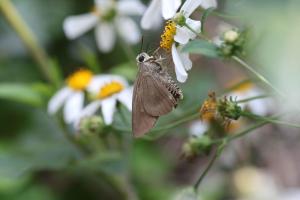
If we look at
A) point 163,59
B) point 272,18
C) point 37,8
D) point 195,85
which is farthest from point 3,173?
point 272,18

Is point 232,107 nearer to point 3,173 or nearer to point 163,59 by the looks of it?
point 163,59

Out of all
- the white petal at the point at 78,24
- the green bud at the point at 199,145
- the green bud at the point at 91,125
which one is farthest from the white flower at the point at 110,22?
the green bud at the point at 199,145

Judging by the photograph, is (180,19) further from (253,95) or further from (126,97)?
(253,95)

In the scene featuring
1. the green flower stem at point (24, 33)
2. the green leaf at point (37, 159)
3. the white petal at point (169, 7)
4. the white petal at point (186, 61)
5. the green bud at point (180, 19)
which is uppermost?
the green bud at point (180, 19)

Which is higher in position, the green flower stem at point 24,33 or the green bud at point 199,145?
the green bud at point 199,145

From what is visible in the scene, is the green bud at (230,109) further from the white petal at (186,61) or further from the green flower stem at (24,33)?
the green flower stem at (24,33)

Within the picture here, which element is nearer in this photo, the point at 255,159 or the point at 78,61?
the point at 255,159

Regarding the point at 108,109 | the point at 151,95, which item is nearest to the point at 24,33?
the point at 108,109
